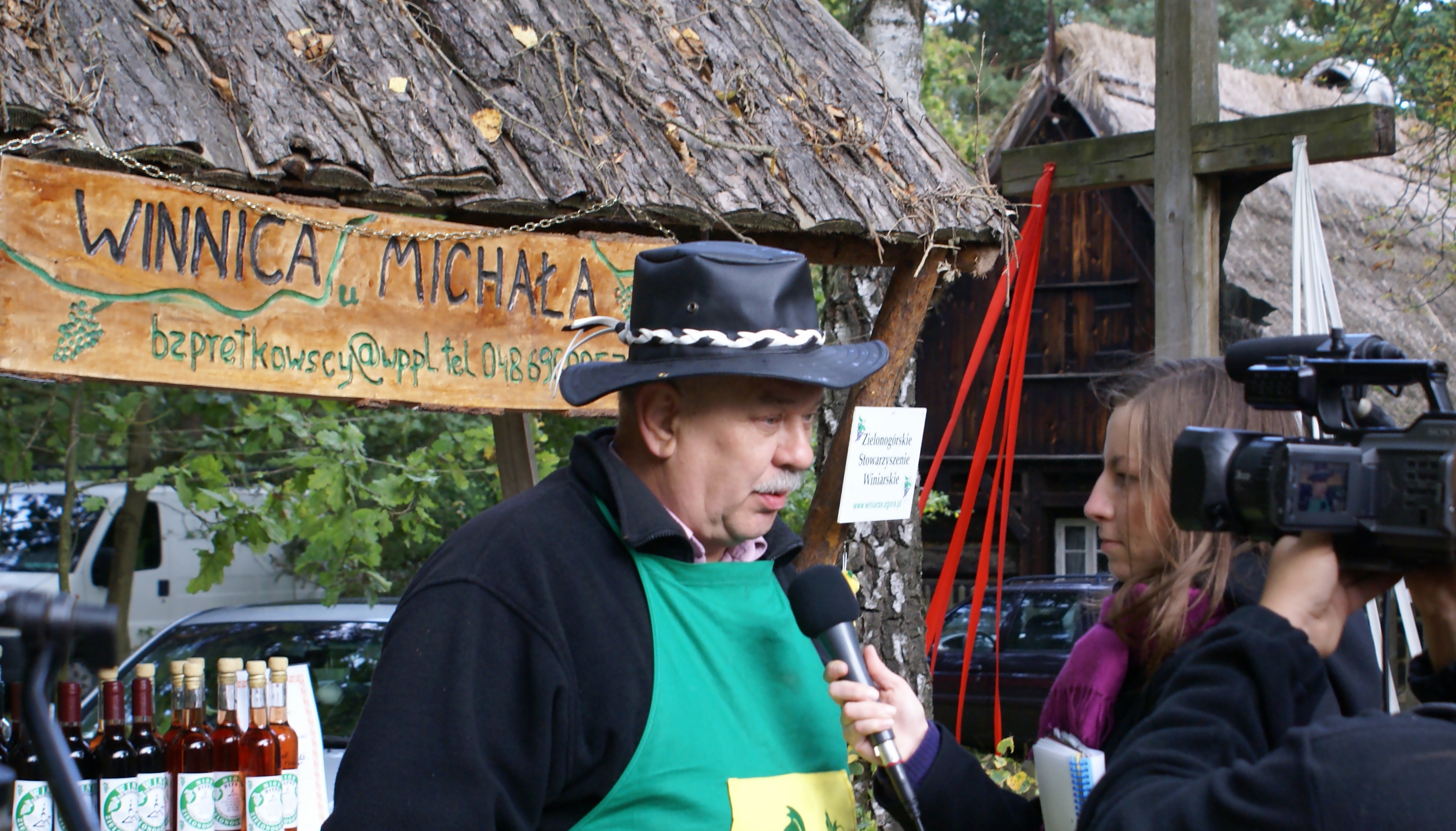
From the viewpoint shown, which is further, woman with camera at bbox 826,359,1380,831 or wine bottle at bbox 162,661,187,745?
wine bottle at bbox 162,661,187,745

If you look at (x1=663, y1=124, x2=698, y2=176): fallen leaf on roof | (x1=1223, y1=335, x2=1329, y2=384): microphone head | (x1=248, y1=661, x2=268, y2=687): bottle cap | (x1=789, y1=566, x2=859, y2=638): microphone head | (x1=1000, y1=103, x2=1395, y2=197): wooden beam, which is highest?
(x1=1000, y1=103, x2=1395, y2=197): wooden beam

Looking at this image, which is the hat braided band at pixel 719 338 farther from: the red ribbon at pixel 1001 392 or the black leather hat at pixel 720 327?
the red ribbon at pixel 1001 392

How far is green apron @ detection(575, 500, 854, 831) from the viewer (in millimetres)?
1786

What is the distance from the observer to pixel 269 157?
2.62m

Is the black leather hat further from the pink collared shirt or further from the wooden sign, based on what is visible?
the wooden sign

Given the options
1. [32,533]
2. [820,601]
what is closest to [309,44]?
[820,601]

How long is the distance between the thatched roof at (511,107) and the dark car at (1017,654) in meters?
6.42

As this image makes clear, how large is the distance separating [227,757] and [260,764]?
0.22 feet

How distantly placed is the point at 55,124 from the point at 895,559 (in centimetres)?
312

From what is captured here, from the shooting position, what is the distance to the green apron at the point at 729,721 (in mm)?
1786

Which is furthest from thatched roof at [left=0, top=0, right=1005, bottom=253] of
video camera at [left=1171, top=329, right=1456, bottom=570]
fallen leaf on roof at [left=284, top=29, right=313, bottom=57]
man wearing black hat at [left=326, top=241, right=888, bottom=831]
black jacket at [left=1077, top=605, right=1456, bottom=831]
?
black jacket at [left=1077, top=605, right=1456, bottom=831]

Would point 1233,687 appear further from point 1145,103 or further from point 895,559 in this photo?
point 1145,103

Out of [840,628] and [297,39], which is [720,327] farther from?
[297,39]

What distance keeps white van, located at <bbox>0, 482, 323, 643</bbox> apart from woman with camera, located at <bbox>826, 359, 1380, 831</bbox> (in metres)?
5.99
